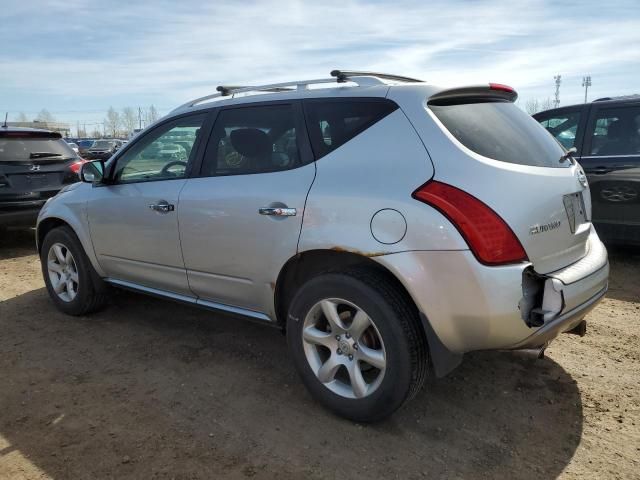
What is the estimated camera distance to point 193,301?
3662 millimetres

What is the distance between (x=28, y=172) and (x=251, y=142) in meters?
5.12

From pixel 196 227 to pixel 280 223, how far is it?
0.72 meters

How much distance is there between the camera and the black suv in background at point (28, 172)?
6.88 metres

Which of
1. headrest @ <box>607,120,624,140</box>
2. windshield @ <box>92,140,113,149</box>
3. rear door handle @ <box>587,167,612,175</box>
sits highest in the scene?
headrest @ <box>607,120,624,140</box>

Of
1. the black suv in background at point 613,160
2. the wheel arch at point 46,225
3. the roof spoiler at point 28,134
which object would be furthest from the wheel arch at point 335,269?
the roof spoiler at point 28,134

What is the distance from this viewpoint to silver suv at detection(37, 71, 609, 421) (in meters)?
2.45

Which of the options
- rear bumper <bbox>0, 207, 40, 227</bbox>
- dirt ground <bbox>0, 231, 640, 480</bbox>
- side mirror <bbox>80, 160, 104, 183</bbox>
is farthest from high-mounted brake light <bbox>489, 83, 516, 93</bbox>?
rear bumper <bbox>0, 207, 40, 227</bbox>

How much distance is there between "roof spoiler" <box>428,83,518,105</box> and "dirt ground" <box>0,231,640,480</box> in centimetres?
170

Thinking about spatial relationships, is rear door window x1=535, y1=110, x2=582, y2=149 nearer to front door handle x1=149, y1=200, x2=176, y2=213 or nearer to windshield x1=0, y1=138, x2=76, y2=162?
front door handle x1=149, y1=200, x2=176, y2=213

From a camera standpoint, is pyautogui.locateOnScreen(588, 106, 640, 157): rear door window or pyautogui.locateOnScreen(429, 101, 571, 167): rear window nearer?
pyautogui.locateOnScreen(429, 101, 571, 167): rear window

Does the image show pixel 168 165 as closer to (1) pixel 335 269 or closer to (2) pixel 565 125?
(1) pixel 335 269

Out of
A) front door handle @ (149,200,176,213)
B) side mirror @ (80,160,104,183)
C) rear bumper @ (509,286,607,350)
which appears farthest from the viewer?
side mirror @ (80,160,104,183)

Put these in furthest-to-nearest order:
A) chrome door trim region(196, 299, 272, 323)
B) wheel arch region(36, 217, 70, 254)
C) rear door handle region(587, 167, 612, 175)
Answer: rear door handle region(587, 167, 612, 175) < wheel arch region(36, 217, 70, 254) < chrome door trim region(196, 299, 272, 323)

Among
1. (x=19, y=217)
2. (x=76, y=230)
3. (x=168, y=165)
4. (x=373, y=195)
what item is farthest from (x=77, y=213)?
(x=19, y=217)
